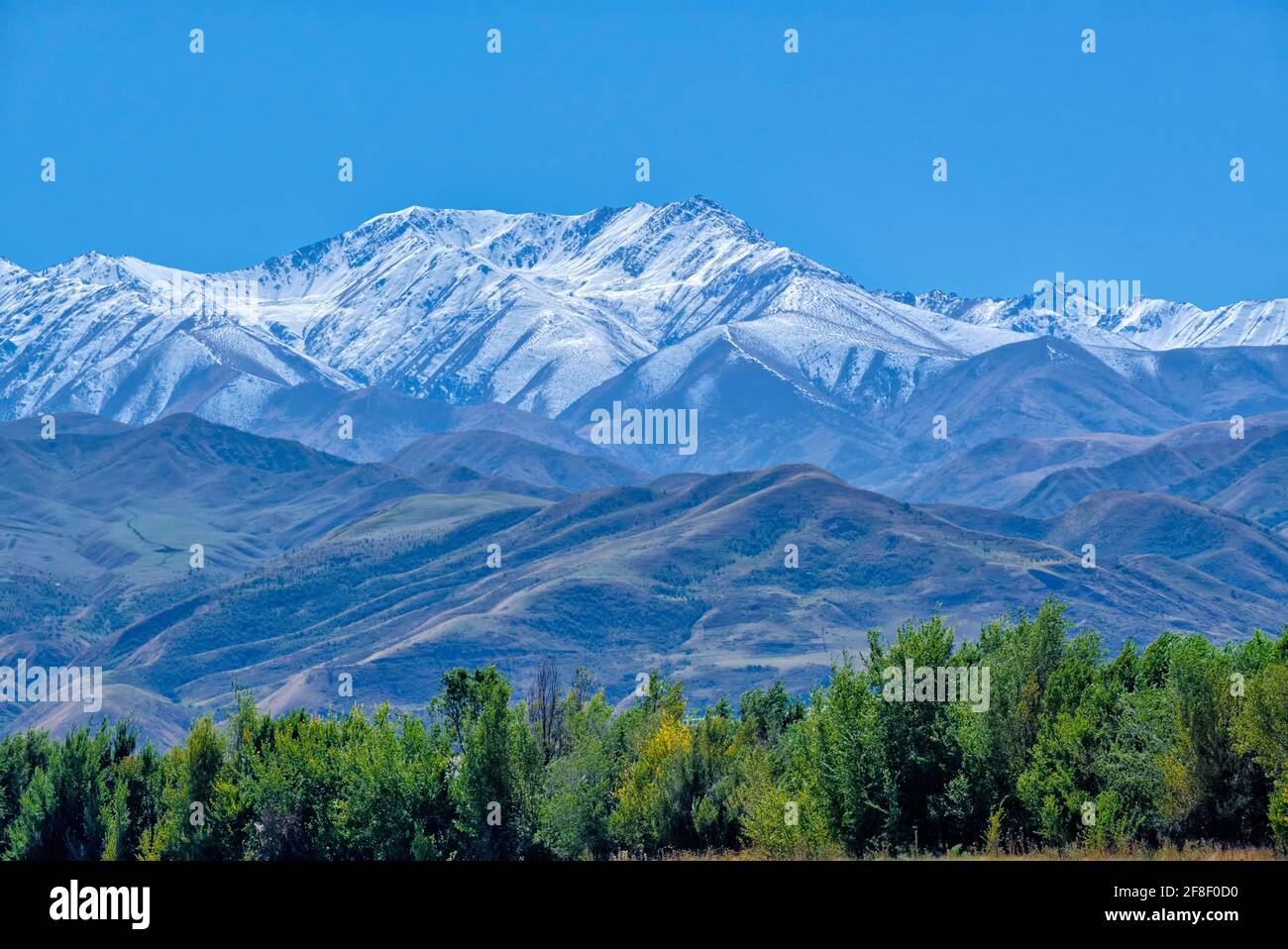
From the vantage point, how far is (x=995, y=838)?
1834 inches

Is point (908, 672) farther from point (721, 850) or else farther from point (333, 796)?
point (333, 796)

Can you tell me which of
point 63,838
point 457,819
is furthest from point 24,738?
point 457,819

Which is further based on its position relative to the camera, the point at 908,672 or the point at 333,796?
the point at 333,796

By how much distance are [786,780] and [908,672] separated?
311 inches

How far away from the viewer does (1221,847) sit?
42.7 meters

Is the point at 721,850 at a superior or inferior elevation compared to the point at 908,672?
inferior

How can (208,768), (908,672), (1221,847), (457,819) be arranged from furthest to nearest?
1. (208,768)
2. (457,819)
3. (908,672)
4. (1221,847)

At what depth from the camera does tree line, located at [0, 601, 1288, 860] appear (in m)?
47.3

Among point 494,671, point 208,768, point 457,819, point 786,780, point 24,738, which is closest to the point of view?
point 786,780

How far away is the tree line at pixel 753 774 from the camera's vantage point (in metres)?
47.3

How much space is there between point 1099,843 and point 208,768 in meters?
40.6

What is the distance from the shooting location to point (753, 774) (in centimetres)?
6019
